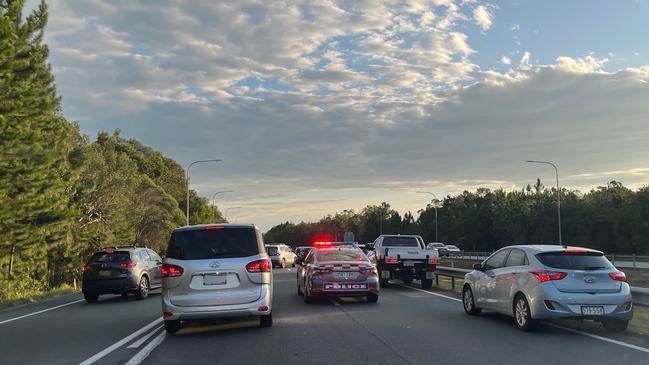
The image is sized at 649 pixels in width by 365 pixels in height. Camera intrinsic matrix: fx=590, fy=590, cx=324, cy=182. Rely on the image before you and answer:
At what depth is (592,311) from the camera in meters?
9.99

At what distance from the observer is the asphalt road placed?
8.43 meters

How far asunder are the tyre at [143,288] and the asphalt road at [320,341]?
3.47 m

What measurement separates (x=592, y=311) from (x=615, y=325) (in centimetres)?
133

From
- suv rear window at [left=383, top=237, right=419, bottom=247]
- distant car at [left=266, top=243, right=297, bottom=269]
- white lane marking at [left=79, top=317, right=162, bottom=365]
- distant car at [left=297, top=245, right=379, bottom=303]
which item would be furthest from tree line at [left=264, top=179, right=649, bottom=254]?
white lane marking at [left=79, top=317, right=162, bottom=365]

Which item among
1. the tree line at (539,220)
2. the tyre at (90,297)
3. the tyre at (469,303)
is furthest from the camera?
the tree line at (539,220)

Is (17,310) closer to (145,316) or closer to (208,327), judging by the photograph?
(145,316)

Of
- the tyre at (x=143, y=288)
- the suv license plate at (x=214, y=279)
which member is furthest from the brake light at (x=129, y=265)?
the suv license plate at (x=214, y=279)

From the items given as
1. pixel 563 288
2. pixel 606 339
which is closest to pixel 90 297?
pixel 563 288

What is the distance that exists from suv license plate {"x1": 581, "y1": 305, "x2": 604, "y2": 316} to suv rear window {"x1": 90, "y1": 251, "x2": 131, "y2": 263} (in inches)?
515

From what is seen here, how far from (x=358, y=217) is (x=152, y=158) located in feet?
233

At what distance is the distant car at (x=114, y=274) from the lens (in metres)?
17.6

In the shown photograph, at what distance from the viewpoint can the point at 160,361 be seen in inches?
332

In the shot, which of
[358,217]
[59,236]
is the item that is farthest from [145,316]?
[358,217]

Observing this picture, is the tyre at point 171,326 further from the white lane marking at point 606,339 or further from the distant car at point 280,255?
the distant car at point 280,255
